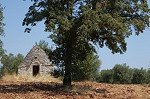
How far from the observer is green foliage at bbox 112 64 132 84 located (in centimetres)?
6580

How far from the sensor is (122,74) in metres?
66.5

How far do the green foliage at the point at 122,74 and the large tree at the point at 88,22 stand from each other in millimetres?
40646

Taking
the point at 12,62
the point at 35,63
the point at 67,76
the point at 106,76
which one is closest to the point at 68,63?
the point at 67,76

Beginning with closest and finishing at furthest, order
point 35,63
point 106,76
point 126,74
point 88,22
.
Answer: point 88,22 < point 35,63 < point 126,74 < point 106,76

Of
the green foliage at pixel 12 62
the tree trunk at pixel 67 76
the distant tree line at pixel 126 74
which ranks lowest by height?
the tree trunk at pixel 67 76

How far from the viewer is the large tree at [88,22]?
2262 centimetres

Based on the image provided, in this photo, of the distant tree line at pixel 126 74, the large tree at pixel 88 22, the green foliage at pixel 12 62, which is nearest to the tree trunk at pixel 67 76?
the large tree at pixel 88 22

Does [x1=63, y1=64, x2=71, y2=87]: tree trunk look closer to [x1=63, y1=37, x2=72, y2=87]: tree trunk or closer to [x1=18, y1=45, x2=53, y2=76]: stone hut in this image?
[x1=63, y1=37, x2=72, y2=87]: tree trunk

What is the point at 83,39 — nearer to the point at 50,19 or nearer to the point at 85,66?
the point at 50,19

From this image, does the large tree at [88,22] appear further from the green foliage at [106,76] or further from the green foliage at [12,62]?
the green foliage at [12,62]

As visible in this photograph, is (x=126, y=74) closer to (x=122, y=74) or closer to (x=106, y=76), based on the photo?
(x=122, y=74)

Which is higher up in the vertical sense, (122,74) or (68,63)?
(122,74)

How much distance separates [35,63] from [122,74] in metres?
19.3

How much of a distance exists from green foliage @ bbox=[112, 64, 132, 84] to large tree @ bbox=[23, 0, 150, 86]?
40.6 metres
